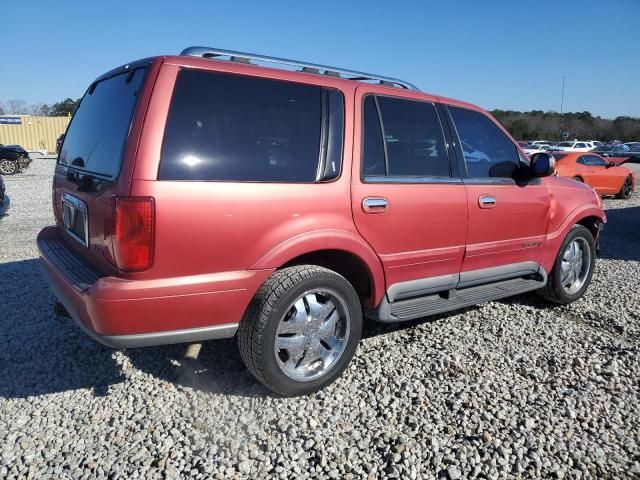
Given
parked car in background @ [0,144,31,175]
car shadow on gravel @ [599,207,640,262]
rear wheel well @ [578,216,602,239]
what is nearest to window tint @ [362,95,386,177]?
rear wheel well @ [578,216,602,239]

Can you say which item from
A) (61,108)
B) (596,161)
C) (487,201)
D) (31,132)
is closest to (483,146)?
(487,201)

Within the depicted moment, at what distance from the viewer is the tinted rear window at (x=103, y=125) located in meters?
2.56

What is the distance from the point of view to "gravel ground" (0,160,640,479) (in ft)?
7.80

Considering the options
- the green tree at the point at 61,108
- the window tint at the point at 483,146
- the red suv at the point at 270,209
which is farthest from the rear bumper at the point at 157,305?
the green tree at the point at 61,108

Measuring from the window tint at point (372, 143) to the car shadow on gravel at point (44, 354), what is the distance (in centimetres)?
213

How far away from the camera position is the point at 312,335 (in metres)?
2.96

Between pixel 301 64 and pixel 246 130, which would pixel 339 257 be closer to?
pixel 246 130

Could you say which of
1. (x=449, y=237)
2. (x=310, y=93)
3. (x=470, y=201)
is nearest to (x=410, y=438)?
(x=449, y=237)

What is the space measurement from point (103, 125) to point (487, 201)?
2.73 m

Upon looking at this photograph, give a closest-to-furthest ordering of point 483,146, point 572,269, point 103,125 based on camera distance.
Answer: point 103,125, point 483,146, point 572,269

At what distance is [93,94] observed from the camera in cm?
331

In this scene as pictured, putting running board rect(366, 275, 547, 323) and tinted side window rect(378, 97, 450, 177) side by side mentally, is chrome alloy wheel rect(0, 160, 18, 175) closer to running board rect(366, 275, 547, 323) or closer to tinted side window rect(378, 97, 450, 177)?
tinted side window rect(378, 97, 450, 177)

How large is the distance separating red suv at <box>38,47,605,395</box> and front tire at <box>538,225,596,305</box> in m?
0.90

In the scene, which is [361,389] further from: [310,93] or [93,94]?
[93,94]
